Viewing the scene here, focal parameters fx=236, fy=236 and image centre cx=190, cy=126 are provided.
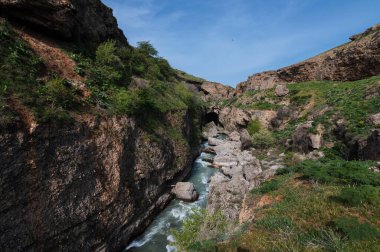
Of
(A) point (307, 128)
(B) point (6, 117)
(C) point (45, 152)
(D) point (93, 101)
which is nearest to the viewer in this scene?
(B) point (6, 117)

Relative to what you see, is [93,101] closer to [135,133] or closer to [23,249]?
[135,133]

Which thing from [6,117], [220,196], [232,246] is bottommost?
[220,196]

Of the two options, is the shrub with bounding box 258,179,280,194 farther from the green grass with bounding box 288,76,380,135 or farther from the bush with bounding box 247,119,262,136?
the bush with bounding box 247,119,262,136

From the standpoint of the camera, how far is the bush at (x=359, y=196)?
12164 mm

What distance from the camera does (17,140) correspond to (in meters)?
15.5

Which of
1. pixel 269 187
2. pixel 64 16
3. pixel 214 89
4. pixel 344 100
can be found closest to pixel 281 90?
pixel 344 100

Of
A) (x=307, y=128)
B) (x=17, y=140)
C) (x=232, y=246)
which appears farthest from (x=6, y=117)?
→ (x=307, y=128)

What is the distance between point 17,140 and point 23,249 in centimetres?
672

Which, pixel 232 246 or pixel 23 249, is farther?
pixel 23 249

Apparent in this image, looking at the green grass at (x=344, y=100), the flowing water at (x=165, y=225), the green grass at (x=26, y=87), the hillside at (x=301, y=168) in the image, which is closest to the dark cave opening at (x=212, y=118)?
the hillside at (x=301, y=168)

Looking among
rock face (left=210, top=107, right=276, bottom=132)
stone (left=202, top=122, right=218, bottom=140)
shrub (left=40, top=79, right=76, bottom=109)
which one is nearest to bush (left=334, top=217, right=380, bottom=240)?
shrub (left=40, top=79, right=76, bottom=109)

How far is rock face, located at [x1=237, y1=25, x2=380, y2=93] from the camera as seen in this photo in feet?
164

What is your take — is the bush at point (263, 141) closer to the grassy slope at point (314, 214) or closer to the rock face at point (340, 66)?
the grassy slope at point (314, 214)

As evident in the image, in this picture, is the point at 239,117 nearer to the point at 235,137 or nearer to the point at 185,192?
the point at 235,137
